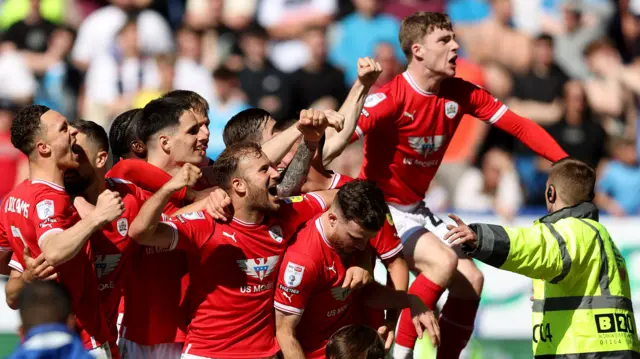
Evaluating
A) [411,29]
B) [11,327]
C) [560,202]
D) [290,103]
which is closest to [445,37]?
[411,29]

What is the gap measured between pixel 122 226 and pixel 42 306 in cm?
138

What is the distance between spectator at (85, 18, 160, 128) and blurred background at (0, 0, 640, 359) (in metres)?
0.02

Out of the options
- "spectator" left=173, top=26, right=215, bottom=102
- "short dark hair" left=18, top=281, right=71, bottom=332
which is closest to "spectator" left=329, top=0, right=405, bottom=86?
"spectator" left=173, top=26, right=215, bottom=102

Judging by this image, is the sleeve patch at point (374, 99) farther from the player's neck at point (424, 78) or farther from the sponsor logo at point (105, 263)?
the sponsor logo at point (105, 263)

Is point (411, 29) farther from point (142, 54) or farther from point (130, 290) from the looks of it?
point (142, 54)

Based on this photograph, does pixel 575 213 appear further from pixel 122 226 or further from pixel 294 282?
pixel 122 226

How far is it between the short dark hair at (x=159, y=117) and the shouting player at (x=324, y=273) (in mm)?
1131

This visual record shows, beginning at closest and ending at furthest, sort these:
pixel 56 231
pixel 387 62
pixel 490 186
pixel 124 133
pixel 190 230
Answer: pixel 56 231
pixel 190 230
pixel 124 133
pixel 490 186
pixel 387 62

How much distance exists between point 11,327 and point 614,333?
800cm

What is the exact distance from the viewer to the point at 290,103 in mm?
13570

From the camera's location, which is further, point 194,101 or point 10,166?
point 10,166

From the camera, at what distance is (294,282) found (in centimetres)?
633

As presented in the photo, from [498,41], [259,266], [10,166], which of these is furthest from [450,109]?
[10,166]

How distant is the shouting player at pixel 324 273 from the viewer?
6324 millimetres
